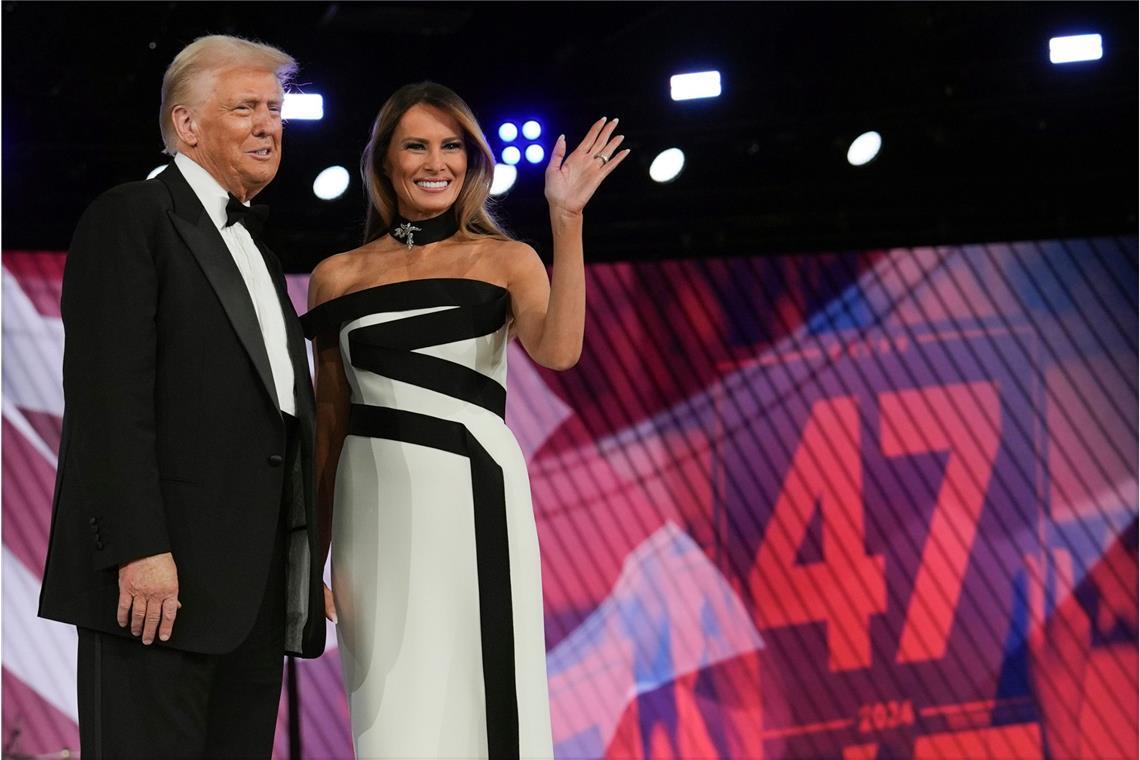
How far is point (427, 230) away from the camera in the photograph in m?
1.98

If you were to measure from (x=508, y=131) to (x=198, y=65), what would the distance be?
1945 millimetres

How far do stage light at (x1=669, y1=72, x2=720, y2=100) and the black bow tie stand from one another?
2111mm

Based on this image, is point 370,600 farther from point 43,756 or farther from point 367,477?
point 43,756

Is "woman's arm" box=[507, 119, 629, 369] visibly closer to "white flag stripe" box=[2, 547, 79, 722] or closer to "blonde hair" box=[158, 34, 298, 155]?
"blonde hair" box=[158, 34, 298, 155]

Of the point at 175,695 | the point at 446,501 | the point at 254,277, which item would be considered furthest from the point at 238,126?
the point at 175,695

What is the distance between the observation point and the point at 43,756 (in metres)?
3.76

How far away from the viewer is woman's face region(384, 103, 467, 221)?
6.43 ft

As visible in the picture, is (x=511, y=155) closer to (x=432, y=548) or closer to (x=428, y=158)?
(x=428, y=158)

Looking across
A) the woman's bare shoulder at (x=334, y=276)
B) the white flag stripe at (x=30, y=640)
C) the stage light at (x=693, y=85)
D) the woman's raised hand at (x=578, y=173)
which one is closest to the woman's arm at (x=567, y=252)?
the woman's raised hand at (x=578, y=173)

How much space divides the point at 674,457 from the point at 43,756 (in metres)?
2.03

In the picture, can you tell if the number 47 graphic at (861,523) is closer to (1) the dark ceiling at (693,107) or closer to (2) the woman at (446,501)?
(1) the dark ceiling at (693,107)

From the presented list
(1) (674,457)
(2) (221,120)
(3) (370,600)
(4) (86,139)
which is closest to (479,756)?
(3) (370,600)

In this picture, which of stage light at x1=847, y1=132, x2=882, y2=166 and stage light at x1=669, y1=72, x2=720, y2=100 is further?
stage light at x1=847, y1=132, x2=882, y2=166

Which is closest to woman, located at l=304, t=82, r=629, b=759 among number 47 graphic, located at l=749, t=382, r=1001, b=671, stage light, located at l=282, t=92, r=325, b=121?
stage light, located at l=282, t=92, r=325, b=121
